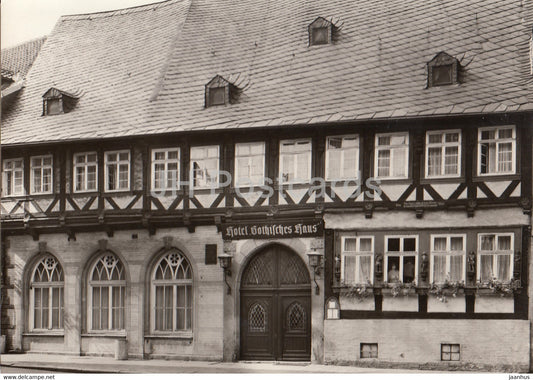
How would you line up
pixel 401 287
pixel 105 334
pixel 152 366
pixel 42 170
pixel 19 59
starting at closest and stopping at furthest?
pixel 401 287 → pixel 152 366 → pixel 105 334 → pixel 42 170 → pixel 19 59

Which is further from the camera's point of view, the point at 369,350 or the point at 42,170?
the point at 42,170

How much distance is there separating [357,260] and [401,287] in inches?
45.8

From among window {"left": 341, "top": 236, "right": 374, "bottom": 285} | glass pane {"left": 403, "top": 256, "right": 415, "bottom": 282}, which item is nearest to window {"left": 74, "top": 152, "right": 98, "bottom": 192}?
window {"left": 341, "top": 236, "right": 374, "bottom": 285}

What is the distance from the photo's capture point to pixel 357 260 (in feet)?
69.3

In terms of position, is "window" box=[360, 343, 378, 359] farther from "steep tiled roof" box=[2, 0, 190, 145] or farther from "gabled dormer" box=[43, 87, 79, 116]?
"gabled dormer" box=[43, 87, 79, 116]

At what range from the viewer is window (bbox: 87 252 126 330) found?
77.6 feet

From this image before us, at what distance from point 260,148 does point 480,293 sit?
19.0ft

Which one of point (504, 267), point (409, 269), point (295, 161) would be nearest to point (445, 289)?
point (409, 269)

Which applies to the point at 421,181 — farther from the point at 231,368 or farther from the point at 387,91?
the point at 231,368

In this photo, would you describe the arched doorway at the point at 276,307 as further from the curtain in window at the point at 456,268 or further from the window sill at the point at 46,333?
the window sill at the point at 46,333

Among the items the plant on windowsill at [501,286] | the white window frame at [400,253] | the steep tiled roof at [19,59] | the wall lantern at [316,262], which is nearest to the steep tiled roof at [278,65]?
the steep tiled roof at [19,59]

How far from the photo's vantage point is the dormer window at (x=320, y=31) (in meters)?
22.4

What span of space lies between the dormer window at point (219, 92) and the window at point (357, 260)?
13.7 feet

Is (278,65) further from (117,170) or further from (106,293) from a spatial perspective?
(106,293)
